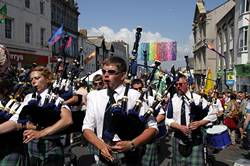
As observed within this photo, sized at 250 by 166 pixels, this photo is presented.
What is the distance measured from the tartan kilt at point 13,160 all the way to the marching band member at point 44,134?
0.50 feet

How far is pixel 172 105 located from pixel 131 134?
1.89 metres

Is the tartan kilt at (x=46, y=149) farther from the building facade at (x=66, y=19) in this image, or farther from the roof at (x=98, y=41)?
the roof at (x=98, y=41)

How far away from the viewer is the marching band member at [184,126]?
434 cm

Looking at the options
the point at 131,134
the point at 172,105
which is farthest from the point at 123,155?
the point at 172,105

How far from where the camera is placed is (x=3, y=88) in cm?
299

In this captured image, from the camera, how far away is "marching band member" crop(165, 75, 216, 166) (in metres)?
4.34

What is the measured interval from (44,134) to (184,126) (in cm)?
182

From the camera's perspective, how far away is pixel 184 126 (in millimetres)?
4367

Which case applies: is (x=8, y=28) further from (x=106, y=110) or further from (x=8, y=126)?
(x=106, y=110)

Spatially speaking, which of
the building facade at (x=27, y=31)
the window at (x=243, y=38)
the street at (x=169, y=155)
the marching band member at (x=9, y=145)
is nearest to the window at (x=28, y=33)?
the building facade at (x=27, y=31)

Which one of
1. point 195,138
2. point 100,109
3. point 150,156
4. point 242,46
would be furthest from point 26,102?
point 242,46

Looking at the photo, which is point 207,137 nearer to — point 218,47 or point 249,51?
point 249,51

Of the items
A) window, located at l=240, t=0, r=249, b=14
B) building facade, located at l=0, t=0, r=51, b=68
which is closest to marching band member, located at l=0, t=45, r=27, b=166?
building facade, located at l=0, t=0, r=51, b=68

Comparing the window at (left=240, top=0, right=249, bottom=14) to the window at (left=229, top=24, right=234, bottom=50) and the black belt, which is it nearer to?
the window at (left=229, top=24, right=234, bottom=50)
